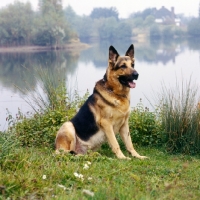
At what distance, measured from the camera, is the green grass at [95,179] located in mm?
3205

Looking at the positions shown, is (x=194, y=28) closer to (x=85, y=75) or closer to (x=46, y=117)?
(x=85, y=75)

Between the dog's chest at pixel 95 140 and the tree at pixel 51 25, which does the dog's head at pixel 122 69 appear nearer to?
the dog's chest at pixel 95 140

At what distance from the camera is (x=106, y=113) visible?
229 inches

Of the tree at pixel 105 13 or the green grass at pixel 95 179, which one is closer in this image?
the green grass at pixel 95 179

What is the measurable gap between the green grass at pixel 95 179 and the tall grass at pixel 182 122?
106cm

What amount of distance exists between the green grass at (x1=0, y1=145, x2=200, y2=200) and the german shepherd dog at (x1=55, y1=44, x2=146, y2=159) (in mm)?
836

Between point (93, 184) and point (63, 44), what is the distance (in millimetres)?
62664

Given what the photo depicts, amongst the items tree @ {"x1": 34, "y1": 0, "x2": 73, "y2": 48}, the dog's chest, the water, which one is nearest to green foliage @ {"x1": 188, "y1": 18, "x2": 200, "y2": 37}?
tree @ {"x1": 34, "y1": 0, "x2": 73, "y2": 48}

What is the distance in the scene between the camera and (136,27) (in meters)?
107

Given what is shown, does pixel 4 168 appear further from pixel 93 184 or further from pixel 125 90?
pixel 125 90

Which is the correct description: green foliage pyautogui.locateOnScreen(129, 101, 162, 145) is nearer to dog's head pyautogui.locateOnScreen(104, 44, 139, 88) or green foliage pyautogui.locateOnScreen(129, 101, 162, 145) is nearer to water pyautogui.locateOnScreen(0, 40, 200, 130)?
water pyautogui.locateOnScreen(0, 40, 200, 130)

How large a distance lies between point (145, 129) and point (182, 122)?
1.02m

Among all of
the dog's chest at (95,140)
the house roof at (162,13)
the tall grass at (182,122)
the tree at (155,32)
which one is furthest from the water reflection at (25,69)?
the house roof at (162,13)

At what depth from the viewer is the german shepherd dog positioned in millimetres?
5754
